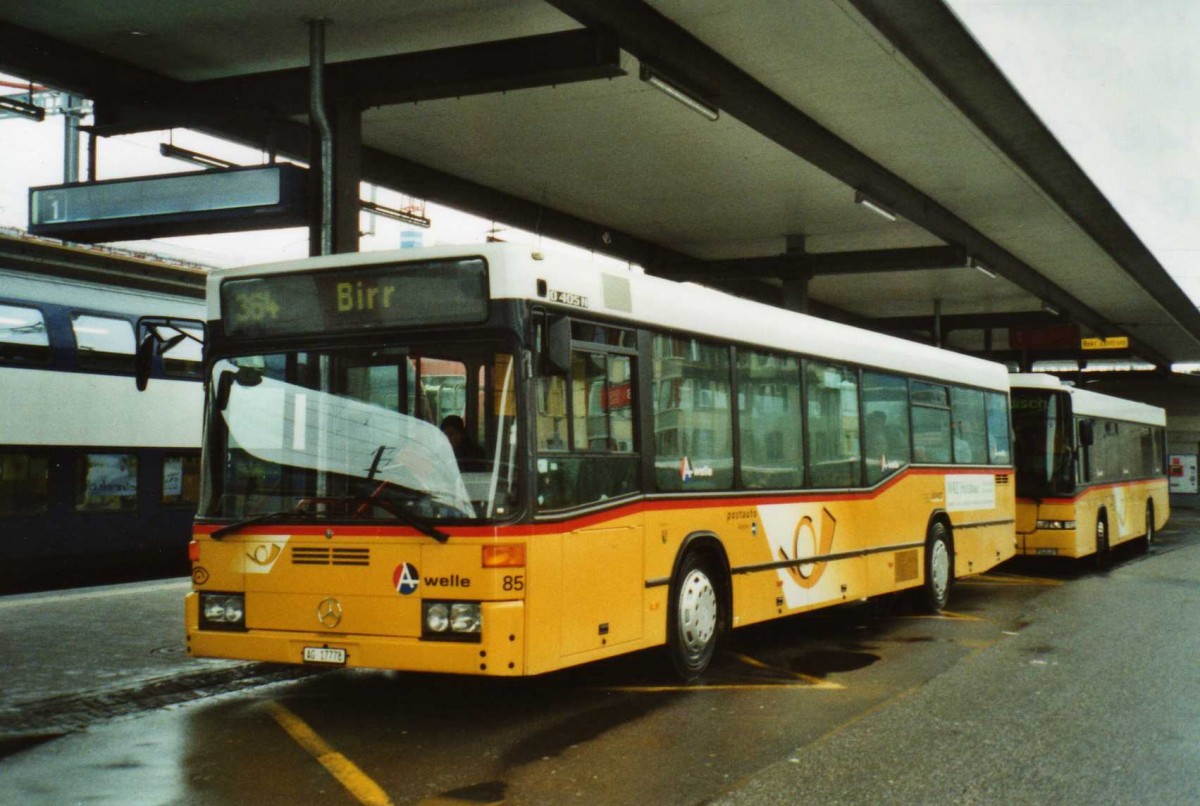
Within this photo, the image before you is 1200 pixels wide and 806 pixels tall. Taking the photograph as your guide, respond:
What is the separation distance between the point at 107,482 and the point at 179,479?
1261 millimetres

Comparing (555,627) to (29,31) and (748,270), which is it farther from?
(748,270)

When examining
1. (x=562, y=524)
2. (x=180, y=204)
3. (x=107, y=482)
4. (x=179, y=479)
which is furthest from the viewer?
(x=179, y=479)

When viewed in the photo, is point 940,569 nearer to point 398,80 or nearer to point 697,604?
point 697,604

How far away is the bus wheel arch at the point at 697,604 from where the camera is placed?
8.88 m

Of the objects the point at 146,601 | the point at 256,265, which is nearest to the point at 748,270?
the point at 146,601

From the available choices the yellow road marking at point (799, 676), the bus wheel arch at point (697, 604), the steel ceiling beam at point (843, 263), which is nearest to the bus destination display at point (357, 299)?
the bus wheel arch at point (697, 604)

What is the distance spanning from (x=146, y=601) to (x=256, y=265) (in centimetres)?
640

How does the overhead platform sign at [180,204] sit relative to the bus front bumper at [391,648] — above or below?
above

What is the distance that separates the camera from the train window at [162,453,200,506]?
17766mm

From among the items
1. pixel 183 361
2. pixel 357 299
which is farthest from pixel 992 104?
pixel 183 361

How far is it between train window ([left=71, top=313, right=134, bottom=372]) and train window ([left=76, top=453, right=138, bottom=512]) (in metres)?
1.22

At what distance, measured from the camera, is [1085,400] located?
19625mm

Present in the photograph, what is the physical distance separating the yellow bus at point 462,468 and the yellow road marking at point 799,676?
0.59 metres

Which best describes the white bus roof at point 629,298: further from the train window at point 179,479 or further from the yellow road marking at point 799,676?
the train window at point 179,479
